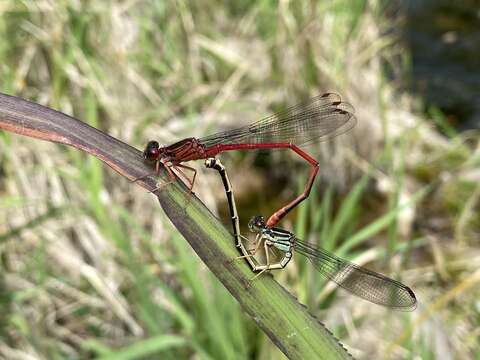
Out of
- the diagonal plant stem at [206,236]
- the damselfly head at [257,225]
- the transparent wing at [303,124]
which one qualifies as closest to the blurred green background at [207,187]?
the transparent wing at [303,124]

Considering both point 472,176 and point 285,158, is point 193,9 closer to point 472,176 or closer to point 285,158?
point 285,158

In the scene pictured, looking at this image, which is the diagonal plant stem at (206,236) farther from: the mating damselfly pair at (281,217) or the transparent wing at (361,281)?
the transparent wing at (361,281)

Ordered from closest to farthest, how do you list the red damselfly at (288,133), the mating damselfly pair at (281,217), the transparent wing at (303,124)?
the mating damselfly pair at (281,217), the red damselfly at (288,133), the transparent wing at (303,124)

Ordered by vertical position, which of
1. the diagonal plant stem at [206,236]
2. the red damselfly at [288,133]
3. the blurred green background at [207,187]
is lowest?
the diagonal plant stem at [206,236]

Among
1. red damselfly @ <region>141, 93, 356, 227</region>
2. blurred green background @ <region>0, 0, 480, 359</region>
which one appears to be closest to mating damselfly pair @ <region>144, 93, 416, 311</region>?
red damselfly @ <region>141, 93, 356, 227</region>

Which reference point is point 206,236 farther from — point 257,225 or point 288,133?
point 288,133

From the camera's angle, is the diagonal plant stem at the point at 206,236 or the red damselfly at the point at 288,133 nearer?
the diagonal plant stem at the point at 206,236

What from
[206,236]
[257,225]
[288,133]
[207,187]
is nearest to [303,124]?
[288,133]
